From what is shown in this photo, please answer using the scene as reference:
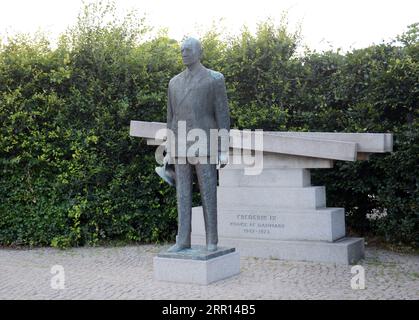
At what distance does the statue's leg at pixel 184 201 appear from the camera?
694 cm

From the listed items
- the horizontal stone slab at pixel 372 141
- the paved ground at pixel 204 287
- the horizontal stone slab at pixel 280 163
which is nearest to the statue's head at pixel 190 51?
the horizontal stone slab at pixel 280 163

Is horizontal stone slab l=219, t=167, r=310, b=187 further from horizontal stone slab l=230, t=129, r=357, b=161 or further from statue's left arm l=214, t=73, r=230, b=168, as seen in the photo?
statue's left arm l=214, t=73, r=230, b=168

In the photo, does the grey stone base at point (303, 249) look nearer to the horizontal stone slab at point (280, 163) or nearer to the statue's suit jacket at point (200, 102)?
the horizontal stone slab at point (280, 163)

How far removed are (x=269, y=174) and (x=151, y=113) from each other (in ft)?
10.5

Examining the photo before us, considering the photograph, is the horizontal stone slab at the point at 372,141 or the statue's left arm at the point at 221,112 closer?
the statue's left arm at the point at 221,112

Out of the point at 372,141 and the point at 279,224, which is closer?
the point at 372,141

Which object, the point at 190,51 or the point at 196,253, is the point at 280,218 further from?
the point at 190,51

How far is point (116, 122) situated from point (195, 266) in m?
4.90

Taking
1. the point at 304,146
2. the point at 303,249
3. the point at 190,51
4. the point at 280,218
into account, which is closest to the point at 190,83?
the point at 190,51

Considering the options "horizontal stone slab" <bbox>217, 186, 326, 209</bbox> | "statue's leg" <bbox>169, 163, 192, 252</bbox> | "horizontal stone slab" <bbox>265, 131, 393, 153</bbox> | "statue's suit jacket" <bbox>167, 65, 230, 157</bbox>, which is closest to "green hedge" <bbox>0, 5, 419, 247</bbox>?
"horizontal stone slab" <bbox>265, 131, 393, 153</bbox>

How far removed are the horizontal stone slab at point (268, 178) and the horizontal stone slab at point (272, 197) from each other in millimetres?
89

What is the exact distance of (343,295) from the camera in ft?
20.5

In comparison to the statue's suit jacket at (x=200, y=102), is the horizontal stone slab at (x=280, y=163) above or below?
below

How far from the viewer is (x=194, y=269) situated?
6660 millimetres
